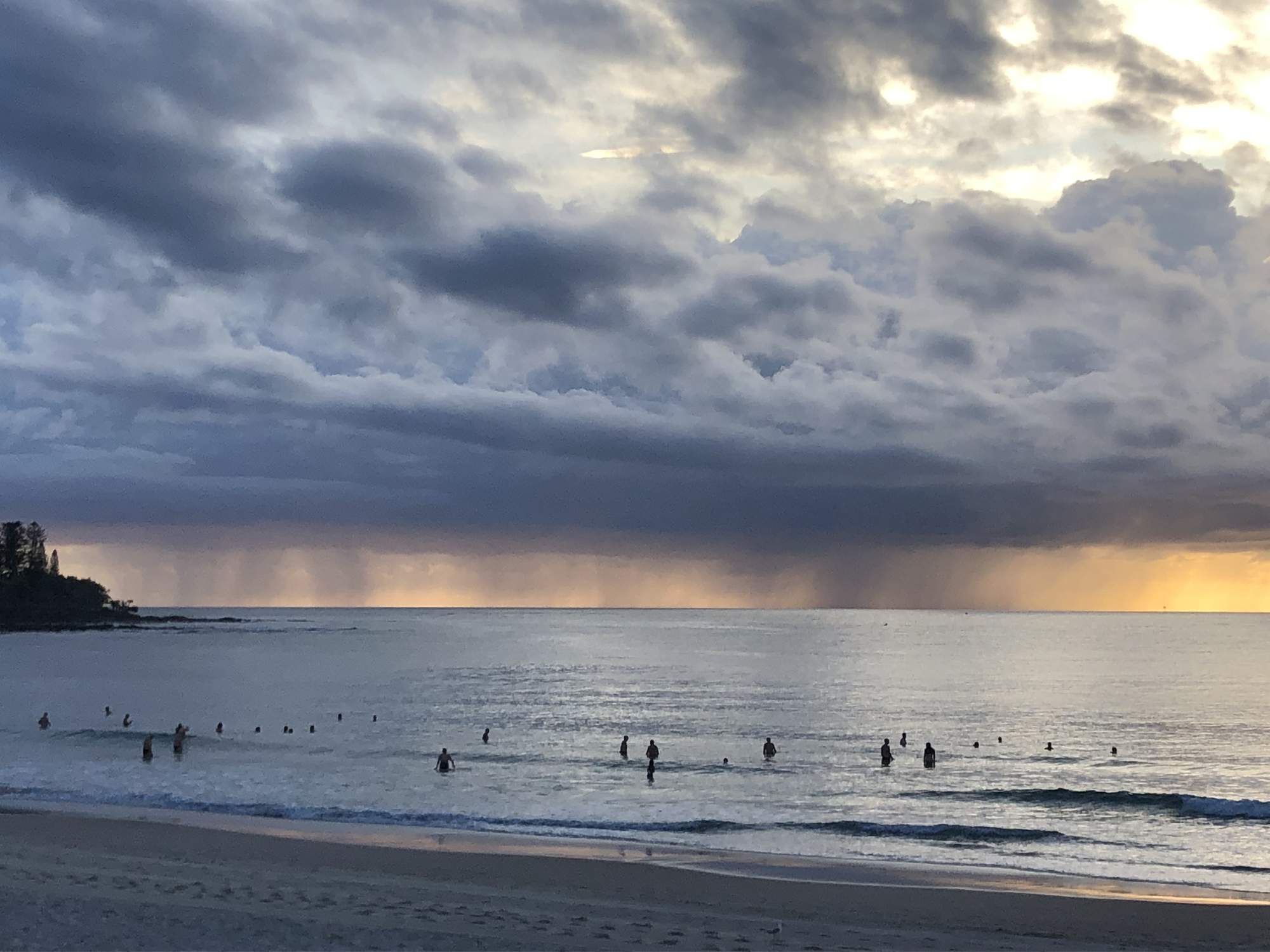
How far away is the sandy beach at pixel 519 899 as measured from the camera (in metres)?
19.1

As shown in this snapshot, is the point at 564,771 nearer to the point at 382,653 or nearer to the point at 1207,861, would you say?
the point at 1207,861

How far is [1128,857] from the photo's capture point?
A: 3369cm

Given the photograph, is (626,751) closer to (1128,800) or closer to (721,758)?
(721,758)

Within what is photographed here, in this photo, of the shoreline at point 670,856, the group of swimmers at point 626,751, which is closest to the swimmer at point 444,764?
the group of swimmers at point 626,751

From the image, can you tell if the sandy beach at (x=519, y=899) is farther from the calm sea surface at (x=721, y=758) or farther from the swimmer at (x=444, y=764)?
the swimmer at (x=444, y=764)

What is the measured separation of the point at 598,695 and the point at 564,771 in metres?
46.5

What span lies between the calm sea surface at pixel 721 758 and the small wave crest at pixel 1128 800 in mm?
146

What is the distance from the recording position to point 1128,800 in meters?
44.5

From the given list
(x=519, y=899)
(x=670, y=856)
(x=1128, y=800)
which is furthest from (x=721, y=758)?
(x=519, y=899)

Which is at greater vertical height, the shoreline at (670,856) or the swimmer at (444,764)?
the shoreline at (670,856)

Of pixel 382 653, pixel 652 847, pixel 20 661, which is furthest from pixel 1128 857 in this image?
pixel 382 653

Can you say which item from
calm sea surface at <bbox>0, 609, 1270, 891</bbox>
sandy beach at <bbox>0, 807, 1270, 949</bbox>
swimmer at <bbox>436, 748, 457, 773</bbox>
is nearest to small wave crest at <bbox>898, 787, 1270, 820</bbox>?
calm sea surface at <bbox>0, 609, 1270, 891</bbox>

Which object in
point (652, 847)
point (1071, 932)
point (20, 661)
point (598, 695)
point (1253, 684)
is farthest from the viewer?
point (20, 661)

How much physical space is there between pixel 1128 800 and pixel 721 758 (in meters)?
20.1
